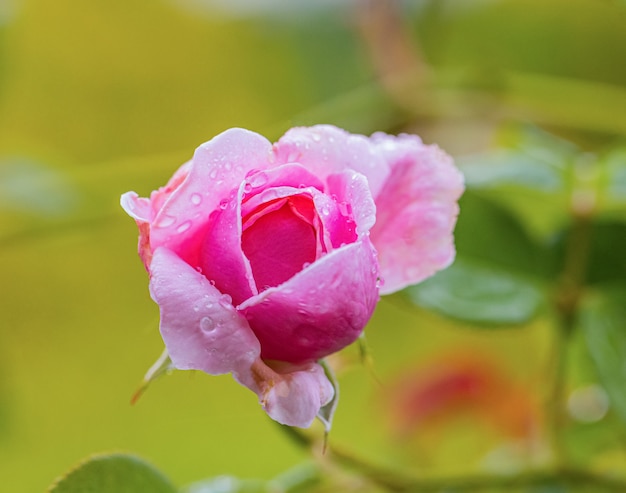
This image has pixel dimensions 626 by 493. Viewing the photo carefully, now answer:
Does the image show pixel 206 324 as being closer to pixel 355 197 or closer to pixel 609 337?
pixel 355 197

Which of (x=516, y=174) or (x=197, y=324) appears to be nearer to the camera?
(x=197, y=324)

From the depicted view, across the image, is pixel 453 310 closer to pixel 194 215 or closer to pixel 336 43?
pixel 194 215

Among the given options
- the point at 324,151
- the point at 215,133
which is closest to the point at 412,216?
the point at 324,151

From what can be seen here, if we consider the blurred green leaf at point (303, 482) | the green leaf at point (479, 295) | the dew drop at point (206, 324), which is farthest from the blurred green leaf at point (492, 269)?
the dew drop at point (206, 324)

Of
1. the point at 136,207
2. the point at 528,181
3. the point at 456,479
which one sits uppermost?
the point at 136,207

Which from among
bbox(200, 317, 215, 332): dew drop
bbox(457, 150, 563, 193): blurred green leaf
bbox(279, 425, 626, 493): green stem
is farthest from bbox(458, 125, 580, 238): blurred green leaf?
bbox(200, 317, 215, 332): dew drop

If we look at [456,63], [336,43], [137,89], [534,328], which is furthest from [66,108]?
[534,328]
